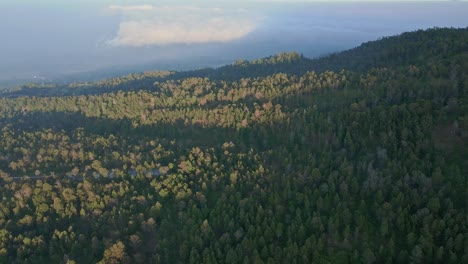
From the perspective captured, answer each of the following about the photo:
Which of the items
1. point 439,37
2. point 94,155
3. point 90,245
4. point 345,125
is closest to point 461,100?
point 345,125

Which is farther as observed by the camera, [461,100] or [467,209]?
[461,100]

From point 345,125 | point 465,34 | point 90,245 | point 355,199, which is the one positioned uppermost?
point 465,34

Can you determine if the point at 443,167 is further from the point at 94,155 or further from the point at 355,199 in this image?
the point at 94,155

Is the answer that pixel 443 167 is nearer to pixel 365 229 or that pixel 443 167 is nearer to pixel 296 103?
pixel 365 229

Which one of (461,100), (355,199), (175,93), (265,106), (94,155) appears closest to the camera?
(355,199)

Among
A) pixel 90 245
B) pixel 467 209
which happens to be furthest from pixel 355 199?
pixel 90 245

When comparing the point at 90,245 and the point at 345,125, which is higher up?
the point at 345,125

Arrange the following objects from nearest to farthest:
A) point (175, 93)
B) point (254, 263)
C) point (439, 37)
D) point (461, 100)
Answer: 1. point (254, 263)
2. point (461, 100)
3. point (439, 37)
4. point (175, 93)
